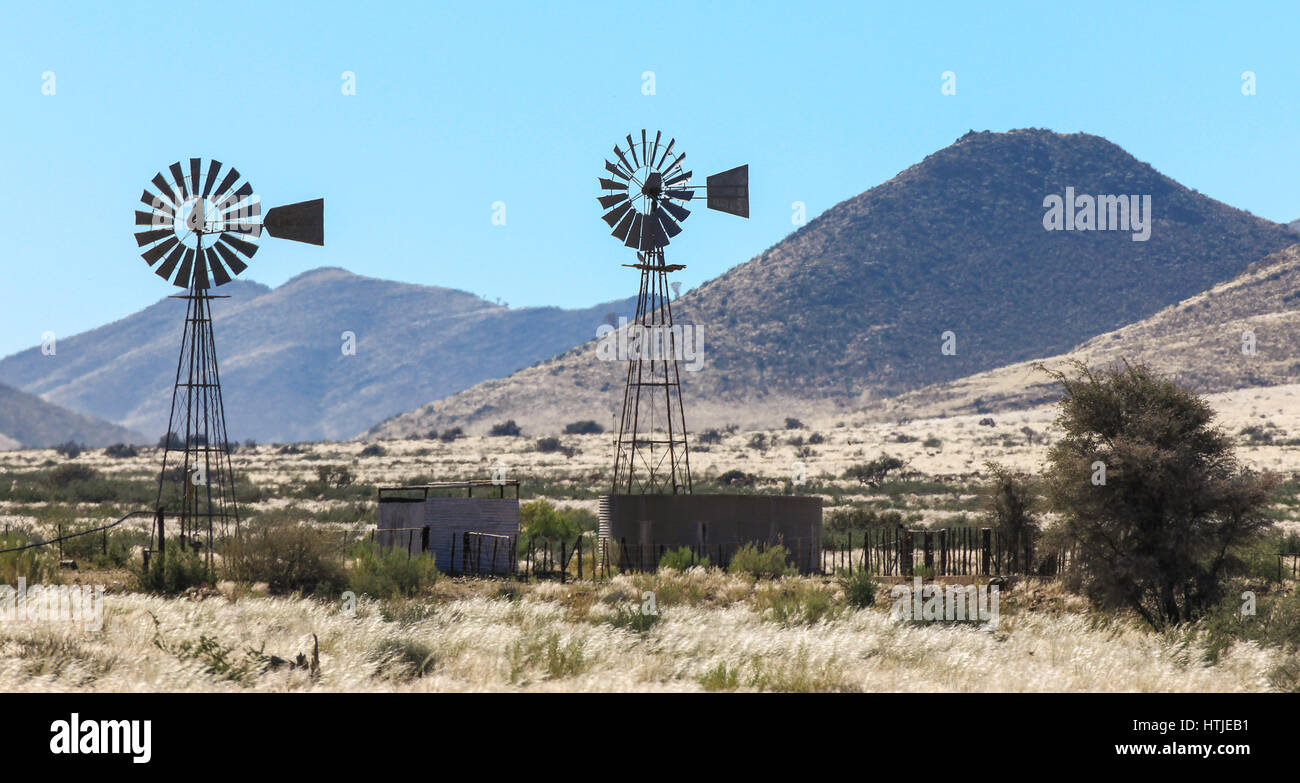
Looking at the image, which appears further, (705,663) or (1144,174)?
(1144,174)

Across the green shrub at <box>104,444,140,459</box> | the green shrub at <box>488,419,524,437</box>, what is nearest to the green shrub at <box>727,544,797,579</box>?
the green shrub at <box>104,444,140,459</box>

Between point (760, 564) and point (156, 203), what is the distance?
60.4 feet

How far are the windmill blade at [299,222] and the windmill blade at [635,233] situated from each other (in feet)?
26.6

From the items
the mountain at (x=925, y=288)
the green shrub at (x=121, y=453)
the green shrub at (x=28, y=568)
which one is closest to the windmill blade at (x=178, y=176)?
the green shrub at (x=28, y=568)

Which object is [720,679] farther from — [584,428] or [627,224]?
[584,428]

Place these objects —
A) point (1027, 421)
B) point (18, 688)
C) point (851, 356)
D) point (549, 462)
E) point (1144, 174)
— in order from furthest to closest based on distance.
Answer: point (1144, 174), point (851, 356), point (1027, 421), point (549, 462), point (18, 688)

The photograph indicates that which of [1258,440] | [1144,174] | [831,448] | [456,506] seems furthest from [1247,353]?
[456,506]

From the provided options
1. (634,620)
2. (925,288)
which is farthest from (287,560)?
(925,288)

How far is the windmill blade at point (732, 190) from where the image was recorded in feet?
119

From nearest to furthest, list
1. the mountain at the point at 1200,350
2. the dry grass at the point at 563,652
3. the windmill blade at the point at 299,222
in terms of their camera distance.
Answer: the dry grass at the point at 563,652
the windmill blade at the point at 299,222
the mountain at the point at 1200,350

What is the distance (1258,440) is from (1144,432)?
63318mm

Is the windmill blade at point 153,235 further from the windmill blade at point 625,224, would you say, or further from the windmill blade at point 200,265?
the windmill blade at point 625,224
